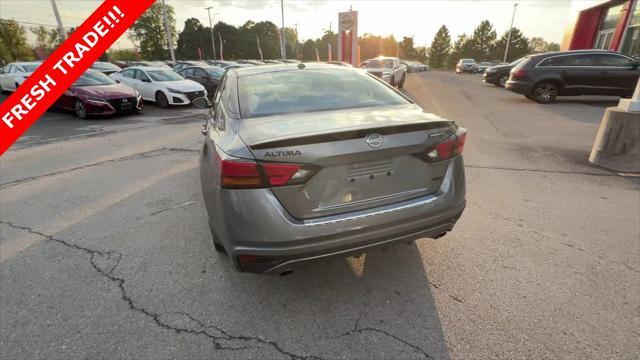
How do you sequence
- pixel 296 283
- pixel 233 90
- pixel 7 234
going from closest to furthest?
pixel 296 283 < pixel 233 90 < pixel 7 234

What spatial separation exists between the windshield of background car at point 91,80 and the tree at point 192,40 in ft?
247

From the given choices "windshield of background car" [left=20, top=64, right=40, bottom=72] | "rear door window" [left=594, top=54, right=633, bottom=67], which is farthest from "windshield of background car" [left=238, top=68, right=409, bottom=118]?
"windshield of background car" [left=20, top=64, right=40, bottom=72]

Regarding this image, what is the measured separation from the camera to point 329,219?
1959 mm

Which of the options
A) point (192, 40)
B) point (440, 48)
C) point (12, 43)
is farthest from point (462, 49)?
point (12, 43)

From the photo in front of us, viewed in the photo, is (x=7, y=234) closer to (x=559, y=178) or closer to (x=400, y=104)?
(x=400, y=104)

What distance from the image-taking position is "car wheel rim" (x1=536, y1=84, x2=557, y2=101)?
1136 cm

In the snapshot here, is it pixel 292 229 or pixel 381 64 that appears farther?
pixel 381 64

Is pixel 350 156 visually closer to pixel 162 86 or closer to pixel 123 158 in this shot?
pixel 123 158

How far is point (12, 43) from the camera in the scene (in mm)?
45844

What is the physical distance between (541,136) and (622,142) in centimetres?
217

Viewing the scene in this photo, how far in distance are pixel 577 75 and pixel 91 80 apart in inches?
639

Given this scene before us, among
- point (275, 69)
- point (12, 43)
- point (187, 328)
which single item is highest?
point (12, 43)

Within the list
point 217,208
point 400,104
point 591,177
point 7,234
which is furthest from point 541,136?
point 7,234

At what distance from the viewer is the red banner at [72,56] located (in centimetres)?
466
